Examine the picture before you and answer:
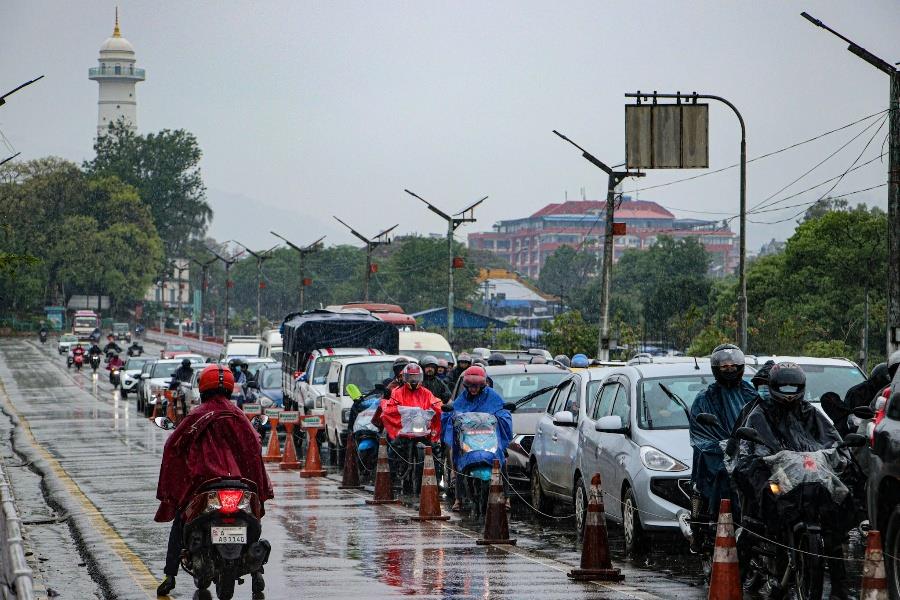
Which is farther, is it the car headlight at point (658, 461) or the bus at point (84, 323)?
the bus at point (84, 323)

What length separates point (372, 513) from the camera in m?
18.8

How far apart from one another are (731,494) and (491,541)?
4.34 meters

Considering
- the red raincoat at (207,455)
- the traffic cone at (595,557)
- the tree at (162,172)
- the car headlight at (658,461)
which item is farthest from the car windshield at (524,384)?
the tree at (162,172)

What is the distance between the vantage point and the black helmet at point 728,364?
12117mm

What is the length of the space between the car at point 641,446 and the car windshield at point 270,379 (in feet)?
77.9

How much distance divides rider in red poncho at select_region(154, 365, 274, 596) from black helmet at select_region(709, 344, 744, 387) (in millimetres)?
3401

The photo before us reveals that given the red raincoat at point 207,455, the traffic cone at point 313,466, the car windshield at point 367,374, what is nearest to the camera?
the red raincoat at point 207,455

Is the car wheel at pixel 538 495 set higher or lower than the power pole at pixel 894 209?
lower

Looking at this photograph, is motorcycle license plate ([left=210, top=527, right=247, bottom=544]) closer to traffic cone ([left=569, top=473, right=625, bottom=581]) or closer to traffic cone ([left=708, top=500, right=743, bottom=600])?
traffic cone ([left=708, top=500, right=743, bottom=600])

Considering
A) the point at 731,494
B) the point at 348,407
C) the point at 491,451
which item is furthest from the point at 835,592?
the point at 348,407

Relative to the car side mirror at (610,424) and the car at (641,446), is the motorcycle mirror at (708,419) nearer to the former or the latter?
the car at (641,446)

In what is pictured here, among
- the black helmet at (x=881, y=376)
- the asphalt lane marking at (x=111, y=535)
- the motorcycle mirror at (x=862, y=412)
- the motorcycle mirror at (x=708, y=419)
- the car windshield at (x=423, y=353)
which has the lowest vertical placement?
the asphalt lane marking at (x=111, y=535)

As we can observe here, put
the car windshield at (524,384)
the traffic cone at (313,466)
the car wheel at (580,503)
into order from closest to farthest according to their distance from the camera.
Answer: the car wheel at (580,503)
the car windshield at (524,384)
the traffic cone at (313,466)

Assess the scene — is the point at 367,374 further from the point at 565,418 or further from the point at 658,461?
the point at 658,461
